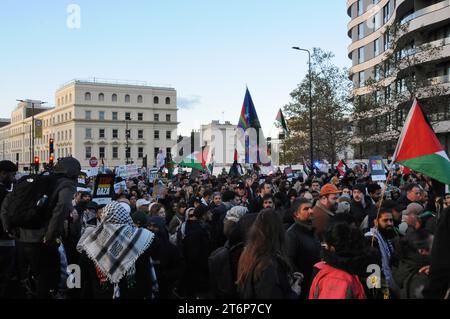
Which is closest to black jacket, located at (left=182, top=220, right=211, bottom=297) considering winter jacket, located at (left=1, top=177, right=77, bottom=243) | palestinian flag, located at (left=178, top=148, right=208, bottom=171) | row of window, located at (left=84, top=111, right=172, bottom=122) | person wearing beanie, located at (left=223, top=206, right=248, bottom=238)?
person wearing beanie, located at (left=223, top=206, right=248, bottom=238)

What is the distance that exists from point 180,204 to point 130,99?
94990 mm

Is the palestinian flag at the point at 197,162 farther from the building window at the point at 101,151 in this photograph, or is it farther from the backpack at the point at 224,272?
the building window at the point at 101,151

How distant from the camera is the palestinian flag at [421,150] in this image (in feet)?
21.2

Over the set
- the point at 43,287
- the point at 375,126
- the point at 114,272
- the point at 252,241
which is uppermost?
the point at 375,126

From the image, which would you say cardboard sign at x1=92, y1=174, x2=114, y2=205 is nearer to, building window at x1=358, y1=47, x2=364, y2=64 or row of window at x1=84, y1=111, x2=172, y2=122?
building window at x1=358, y1=47, x2=364, y2=64

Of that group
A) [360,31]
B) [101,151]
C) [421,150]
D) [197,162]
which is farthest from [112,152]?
[421,150]

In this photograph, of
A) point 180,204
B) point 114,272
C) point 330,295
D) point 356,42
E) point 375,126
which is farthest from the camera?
point 356,42

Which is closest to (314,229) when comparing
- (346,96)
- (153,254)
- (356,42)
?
(153,254)

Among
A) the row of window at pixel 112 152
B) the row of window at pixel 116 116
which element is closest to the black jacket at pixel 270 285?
the row of window at pixel 112 152

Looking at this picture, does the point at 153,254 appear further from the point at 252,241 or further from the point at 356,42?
the point at 356,42

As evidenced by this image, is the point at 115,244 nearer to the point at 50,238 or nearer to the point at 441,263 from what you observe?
the point at 50,238

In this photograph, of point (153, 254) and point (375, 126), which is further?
point (375, 126)

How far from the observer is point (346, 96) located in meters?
33.8
